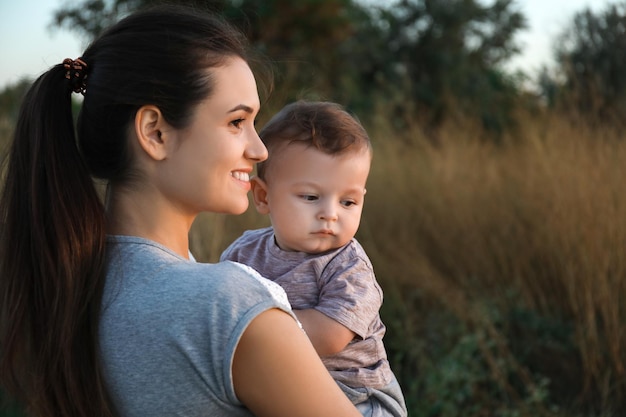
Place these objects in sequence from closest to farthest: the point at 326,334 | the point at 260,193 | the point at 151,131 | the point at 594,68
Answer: the point at 151,131, the point at 326,334, the point at 260,193, the point at 594,68

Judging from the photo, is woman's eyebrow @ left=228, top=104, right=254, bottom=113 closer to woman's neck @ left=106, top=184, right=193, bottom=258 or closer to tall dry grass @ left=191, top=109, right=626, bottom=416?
woman's neck @ left=106, top=184, right=193, bottom=258

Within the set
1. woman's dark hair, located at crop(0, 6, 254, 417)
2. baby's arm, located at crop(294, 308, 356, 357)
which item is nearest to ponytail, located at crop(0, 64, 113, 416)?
woman's dark hair, located at crop(0, 6, 254, 417)

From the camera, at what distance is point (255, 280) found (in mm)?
1560

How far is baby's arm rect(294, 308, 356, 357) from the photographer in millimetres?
1966

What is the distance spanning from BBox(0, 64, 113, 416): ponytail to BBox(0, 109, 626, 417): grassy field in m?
3.19

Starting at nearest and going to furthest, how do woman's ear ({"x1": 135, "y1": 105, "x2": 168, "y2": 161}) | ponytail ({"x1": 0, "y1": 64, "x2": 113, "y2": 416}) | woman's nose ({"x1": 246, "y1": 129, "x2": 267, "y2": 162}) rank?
ponytail ({"x1": 0, "y1": 64, "x2": 113, "y2": 416})
woman's ear ({"x1": 135, "y1": 105, "x2": 168, "y2": 161})
woman's nose ({"x1": 246, "y1": 129, "x2": 267, "y2": 162})

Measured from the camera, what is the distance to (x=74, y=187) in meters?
1.72

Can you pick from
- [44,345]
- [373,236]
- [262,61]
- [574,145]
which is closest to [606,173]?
[574,145]

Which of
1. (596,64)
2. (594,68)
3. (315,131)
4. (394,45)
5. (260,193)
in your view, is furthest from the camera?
(394,45)

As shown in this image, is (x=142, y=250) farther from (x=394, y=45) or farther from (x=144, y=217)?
(x=394, y=45)

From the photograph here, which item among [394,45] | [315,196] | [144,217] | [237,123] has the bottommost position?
[144,217]

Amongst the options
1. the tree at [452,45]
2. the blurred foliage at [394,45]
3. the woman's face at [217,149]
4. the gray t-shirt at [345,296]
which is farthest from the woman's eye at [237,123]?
the tree at [452,45]

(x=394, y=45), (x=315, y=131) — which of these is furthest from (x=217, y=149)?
(x=394, y=45)

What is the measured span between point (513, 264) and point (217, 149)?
413 cm
